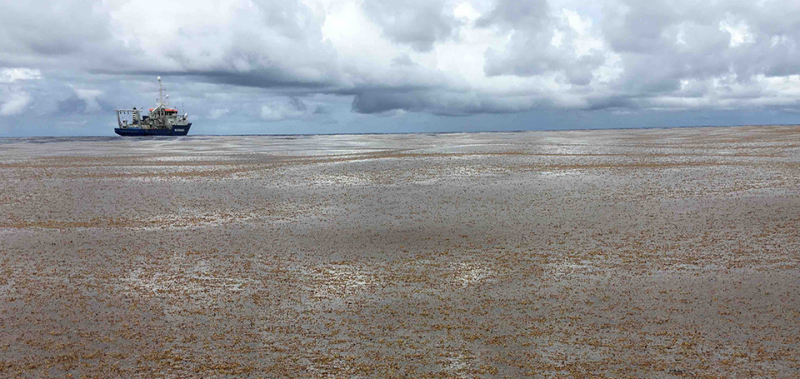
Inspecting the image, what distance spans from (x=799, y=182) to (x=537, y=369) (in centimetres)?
1537

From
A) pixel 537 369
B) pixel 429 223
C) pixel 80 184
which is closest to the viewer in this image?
pixel 537 369

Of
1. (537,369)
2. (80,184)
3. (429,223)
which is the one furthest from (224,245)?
(80,184)

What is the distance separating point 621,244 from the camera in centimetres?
950

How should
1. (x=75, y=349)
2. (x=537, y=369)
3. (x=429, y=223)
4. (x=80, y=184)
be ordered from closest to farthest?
(x=537, y=369)
(x=75, y=349)
(x=429, y=223)
(x=80, y=184)

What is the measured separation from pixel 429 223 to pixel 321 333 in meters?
6.02

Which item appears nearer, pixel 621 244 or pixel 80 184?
pixel 621 244

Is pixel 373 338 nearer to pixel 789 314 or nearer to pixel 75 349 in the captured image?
pixel 75 349

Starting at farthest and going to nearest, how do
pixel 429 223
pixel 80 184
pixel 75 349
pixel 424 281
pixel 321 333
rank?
pixel 80 184
pixel 429 223
pixel 424 281
pixel 321 333
pixel 75 349

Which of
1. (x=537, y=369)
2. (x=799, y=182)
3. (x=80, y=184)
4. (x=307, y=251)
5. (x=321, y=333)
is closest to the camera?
(x=537, y=369)

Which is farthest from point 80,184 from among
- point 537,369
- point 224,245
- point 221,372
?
point 537,369

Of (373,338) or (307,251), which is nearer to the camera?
(373,338)

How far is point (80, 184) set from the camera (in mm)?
19219

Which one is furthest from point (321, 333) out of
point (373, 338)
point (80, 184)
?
point (80, 184)

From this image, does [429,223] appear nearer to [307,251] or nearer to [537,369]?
[307,251]
